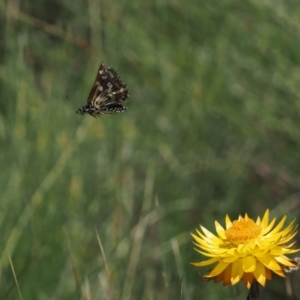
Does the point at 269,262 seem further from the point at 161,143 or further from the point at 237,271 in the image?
the point at 161,143

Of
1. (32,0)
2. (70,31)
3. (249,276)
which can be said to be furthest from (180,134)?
(249,276)

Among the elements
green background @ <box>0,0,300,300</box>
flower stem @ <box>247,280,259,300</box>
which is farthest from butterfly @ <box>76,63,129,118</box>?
green background @ <box>0,0,300,300</box>

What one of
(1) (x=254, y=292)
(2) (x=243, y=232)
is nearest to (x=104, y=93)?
(2) (x=243, y=232)

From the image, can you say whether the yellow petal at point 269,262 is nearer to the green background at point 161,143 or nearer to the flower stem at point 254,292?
the flower stem at point 254,292

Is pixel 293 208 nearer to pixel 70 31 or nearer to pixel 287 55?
pixel 287 55

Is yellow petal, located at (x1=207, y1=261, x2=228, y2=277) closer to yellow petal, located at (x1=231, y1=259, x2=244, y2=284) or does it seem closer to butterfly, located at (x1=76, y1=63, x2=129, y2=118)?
Answer: yellow petal, located at (x1=231, y1=259, x2=244, y2=284)
